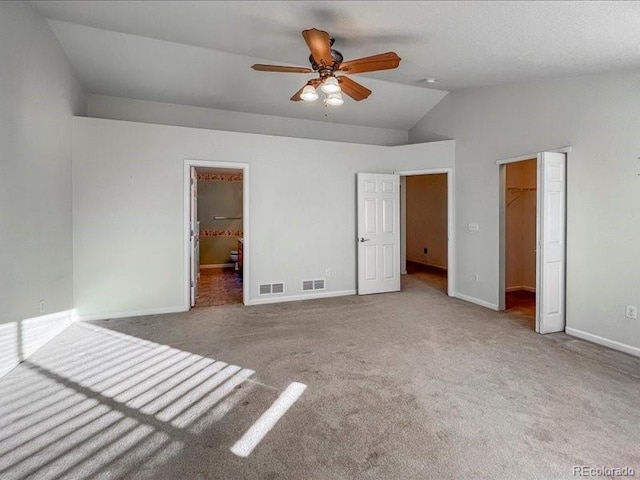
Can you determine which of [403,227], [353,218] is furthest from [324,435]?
[403,227]

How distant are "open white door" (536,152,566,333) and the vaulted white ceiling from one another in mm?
1059

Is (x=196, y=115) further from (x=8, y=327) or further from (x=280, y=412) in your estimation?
(x=280, y=412)

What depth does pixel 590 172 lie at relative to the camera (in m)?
3.56

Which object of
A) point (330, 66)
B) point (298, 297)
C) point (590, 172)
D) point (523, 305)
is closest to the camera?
point (330, 66)

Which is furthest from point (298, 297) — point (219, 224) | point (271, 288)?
point (219, 224)

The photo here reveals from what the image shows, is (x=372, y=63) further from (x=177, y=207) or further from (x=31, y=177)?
(x=31, y=177)

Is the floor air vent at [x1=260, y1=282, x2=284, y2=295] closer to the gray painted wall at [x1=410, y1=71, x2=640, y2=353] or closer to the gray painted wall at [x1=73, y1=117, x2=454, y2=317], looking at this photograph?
the gray painted wall at [x1=73, y1=117, x2=454, y2=317]

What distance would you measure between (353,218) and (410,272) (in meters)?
2.80

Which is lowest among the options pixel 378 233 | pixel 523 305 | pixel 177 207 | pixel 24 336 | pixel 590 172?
pixel 523 305

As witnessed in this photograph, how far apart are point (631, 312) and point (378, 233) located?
3330mm

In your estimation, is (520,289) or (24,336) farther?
(520,289)

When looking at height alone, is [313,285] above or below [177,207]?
below

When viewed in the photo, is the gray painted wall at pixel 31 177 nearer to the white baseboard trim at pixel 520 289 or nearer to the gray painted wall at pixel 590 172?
the gray painted wall at pixel 590 172

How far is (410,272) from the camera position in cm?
775
